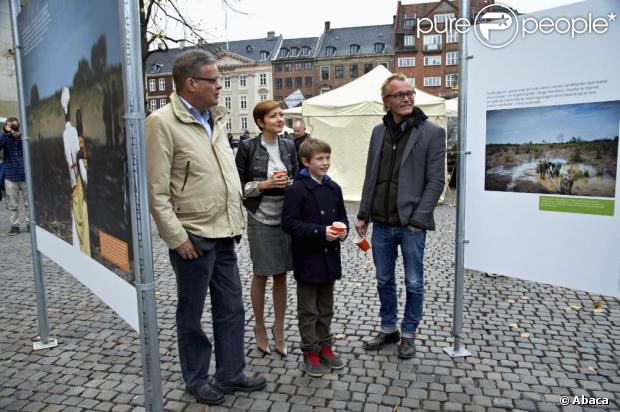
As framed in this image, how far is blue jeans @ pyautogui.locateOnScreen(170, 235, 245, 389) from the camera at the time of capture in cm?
286

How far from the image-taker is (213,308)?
10.3 ft

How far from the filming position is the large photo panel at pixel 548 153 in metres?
2.80

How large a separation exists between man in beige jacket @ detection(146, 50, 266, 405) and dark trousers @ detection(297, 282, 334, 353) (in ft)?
1.34

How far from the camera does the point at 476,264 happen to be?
3.60 meters

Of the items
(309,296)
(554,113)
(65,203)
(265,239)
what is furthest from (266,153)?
(554,113)

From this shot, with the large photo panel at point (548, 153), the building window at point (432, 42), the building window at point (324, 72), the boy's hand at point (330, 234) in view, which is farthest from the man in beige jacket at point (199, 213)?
the building window at point (324, 72)

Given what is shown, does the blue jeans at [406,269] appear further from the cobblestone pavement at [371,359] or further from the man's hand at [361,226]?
the cobblestone pavement at [371,359]

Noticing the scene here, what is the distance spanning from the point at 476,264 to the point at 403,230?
598 millimetres

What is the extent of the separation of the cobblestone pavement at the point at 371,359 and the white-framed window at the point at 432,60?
63.3m

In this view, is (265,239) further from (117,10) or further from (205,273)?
(117,10)

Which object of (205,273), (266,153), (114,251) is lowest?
(205,273)

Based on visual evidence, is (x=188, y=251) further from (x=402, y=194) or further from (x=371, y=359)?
(x=371, y=359)

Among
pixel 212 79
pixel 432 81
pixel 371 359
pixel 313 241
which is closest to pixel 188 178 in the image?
pixel 212 79
